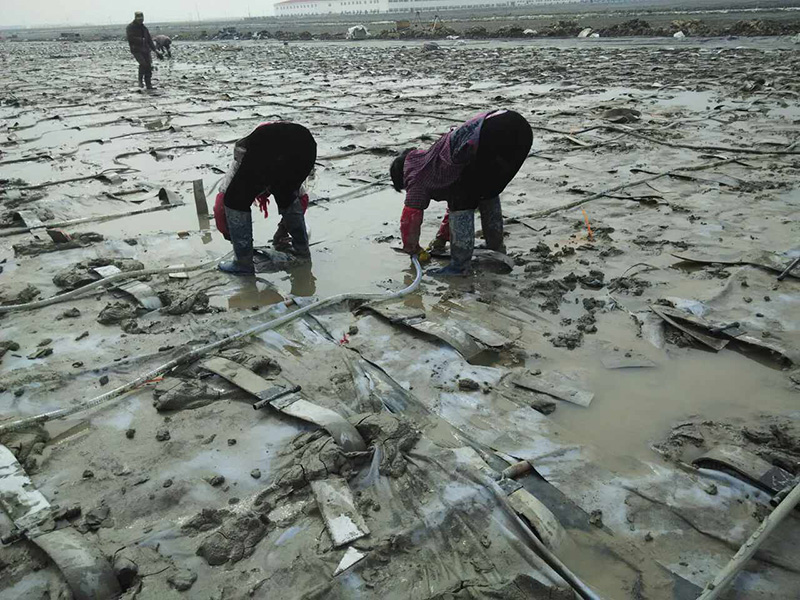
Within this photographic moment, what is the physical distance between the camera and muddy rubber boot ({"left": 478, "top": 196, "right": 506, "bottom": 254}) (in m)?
5.13

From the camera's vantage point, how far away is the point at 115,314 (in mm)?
4285

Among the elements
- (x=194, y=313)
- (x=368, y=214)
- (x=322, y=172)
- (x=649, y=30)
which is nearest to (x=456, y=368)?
(x=194, y=313)

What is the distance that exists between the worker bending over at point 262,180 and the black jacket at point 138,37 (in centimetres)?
1348

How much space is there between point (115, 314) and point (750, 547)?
13.6 feet

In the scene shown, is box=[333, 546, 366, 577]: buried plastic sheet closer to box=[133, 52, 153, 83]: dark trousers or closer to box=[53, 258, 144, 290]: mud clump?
box=[53, 258, 144, 290]: mud clump

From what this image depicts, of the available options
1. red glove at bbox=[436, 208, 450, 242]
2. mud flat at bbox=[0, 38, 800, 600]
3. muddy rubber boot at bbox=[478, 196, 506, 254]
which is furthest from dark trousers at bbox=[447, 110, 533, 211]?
mud flat at bbox=[0, 38, 800, 600]

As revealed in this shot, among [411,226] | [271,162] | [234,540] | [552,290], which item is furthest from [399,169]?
[234,540]

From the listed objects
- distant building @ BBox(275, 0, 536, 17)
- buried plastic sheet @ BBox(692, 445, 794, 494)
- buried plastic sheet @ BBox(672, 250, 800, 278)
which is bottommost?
buried plastic sheet @ BBox(692, 445, 794, 494)

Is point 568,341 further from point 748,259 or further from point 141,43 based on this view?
point 141,43

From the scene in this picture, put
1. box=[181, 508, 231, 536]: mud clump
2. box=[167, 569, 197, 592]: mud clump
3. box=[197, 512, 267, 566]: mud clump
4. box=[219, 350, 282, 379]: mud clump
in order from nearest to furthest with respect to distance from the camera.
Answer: box=[167, 569, 197, 592]: mud clump < box=[197, 512, 267, 566]: mud clump < box=[181, 508, 231, 536]: mud clump < box=[219, 350, 282, 379]: mud clump

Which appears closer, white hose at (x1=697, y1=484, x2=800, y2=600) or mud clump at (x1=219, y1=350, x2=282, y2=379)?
white hose at (x1=697, y1=484, x2=800, y2=600)

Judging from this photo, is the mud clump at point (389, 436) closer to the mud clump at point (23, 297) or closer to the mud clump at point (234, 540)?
the mud clump at point (234, 540)

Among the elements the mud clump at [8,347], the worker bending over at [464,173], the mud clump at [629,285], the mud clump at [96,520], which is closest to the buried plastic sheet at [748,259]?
the mud clump at [629,285]

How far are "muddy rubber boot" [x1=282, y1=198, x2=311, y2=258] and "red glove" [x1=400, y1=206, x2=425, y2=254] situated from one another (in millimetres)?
955
